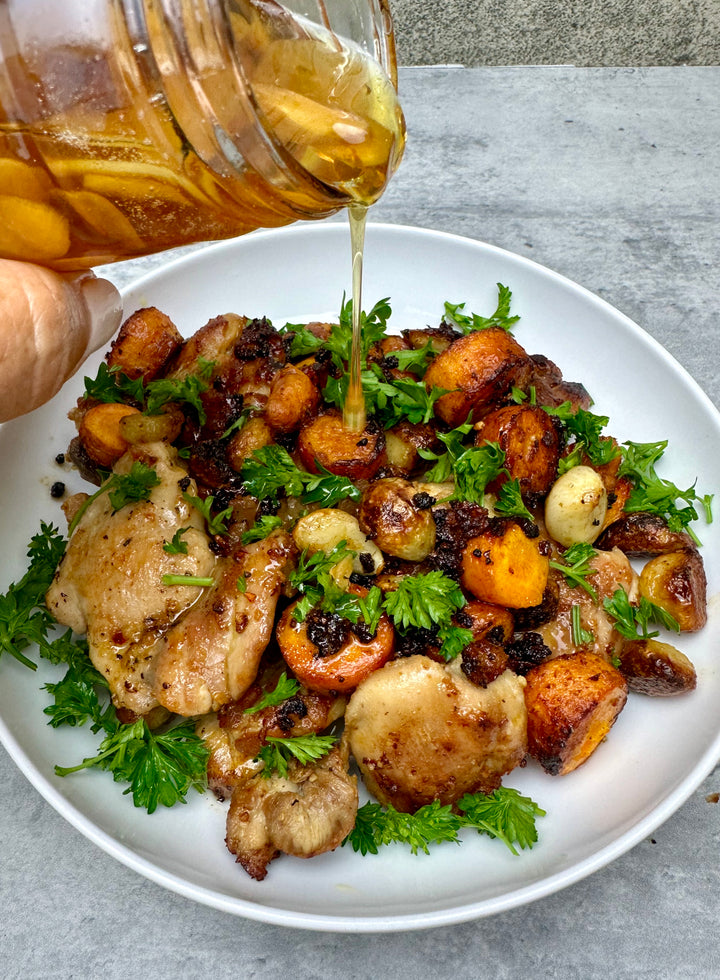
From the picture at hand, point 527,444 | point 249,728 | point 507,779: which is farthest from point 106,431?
point 507,779

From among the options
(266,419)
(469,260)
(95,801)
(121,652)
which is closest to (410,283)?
(469,260)

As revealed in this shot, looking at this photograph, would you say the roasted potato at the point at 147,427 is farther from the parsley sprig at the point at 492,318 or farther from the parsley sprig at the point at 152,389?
the parsley sprig at the point at 492,318


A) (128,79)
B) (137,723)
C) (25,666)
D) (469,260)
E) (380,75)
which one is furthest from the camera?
(469,260)

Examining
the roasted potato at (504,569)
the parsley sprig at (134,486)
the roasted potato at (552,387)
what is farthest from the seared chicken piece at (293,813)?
the roasted potato at (552,387)

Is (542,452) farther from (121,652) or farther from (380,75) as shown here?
(121,652)

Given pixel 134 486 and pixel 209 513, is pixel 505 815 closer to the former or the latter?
pixel 209 513

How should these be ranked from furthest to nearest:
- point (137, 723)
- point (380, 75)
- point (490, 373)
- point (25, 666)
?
point (490, 373) < point (25, 666) < point (137, 723) < point (380, 75)
